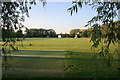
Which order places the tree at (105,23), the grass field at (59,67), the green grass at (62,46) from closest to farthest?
the tree at (105,23) < the grass field at (59,67) < the green grass at (62,46)

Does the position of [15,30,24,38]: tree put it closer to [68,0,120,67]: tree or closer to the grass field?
the grass field

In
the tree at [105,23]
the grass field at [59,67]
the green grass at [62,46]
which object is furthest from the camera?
the green grass at [62,46]

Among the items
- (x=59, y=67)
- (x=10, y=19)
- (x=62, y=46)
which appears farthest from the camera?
(x=62, y=46)

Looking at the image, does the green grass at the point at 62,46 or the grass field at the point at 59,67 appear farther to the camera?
the green grass at the point at 62,46

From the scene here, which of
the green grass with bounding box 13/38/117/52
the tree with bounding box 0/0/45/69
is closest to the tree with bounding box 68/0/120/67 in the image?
the green grass with bounding box 13/38/117/52

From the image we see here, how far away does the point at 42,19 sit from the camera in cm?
184

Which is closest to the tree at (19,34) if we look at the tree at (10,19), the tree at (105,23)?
the tree at (10,19)

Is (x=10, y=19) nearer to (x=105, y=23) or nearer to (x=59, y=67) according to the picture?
(x=105, y=23)

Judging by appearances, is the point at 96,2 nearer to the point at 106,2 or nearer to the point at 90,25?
the point at 106,2

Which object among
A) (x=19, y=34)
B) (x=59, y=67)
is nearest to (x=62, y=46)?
(x=59, y=67)

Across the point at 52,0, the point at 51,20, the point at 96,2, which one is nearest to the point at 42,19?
the point at 51,20

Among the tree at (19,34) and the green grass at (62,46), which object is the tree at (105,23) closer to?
the green grass at (62,46)

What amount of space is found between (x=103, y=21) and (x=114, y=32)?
0.67 feet

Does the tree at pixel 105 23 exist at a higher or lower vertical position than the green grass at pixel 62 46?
higher
